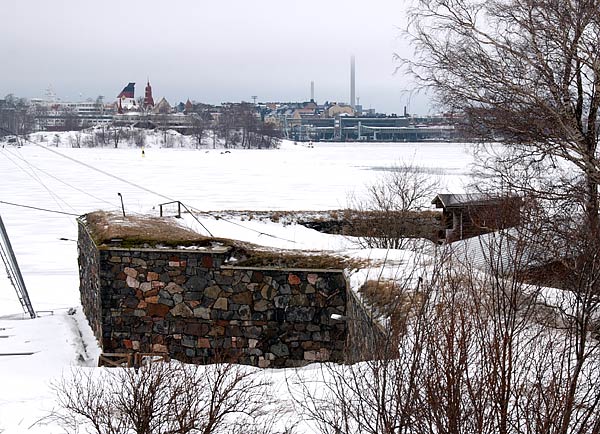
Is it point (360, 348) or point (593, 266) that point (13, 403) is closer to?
point (360, 348)

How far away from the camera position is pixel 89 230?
1368cm

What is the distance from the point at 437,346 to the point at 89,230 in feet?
35.2

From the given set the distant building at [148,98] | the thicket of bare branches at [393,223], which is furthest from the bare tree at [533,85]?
the distant building at [148,98]

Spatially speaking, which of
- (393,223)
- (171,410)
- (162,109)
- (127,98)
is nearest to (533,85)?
(171,410)

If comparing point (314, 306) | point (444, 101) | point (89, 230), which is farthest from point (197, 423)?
point (89, 230)

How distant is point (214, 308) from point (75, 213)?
18029mm

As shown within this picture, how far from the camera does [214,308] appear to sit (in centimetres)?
1151

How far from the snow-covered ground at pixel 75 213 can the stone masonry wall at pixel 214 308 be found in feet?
2.79

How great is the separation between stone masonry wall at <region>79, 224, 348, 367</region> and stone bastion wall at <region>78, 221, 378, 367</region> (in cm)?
1

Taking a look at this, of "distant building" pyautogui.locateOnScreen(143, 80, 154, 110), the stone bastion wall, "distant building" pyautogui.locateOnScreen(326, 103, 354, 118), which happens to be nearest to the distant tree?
"distant building" pyautogui.locateOnScreen(143, 80, 154, 110)

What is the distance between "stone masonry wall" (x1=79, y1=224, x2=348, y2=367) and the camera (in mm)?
11055

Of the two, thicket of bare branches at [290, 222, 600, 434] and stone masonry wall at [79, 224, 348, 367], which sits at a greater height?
thicket of bare branches at [290, 222, 600, 434]

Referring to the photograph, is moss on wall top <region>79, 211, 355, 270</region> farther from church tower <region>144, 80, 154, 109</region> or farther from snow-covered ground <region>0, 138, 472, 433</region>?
church tower <region>144, 80, 154, 109</region>

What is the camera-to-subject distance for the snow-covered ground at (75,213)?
10.4 meters
